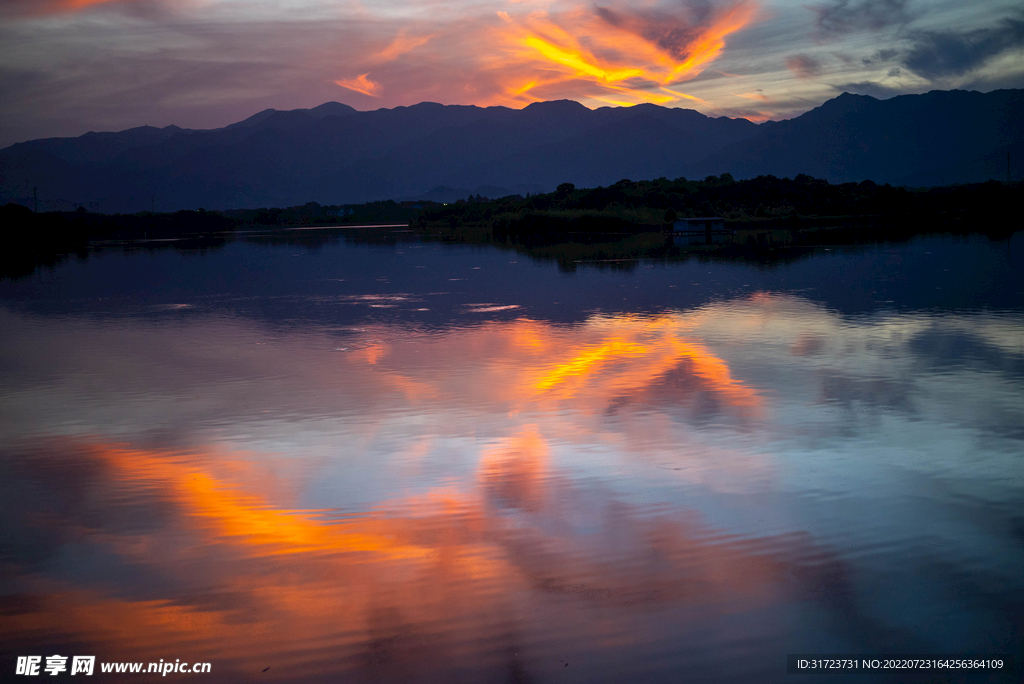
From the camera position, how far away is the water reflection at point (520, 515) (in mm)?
6523

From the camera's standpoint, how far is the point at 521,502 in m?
9.30

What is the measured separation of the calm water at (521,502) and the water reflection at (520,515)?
0.13 feet

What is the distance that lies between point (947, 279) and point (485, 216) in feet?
342

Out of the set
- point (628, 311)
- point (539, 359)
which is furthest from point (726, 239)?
point (539, 359)

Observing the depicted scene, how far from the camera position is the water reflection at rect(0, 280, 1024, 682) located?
6523mm

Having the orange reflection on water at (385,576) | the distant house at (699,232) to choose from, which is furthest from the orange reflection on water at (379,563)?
the distant house at (699,232)

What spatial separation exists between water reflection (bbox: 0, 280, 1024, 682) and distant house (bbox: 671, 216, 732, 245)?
52.9 metres

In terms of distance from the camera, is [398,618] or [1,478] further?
[1,478]

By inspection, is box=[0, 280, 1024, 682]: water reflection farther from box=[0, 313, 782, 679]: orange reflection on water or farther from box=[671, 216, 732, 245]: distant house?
box=[671, 216, 732, 245]: distant house

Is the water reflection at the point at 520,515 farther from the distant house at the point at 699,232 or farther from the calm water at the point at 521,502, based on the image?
the distant house at the point at 699,232

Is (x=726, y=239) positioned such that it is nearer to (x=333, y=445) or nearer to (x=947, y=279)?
(x=947, y=279)

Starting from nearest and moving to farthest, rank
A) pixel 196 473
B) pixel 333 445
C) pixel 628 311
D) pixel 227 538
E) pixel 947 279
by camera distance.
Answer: pixel 227 538 < pixel 196 473 < pixel 333 445 < pixel 628 311 < pixel 947 279

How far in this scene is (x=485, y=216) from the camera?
133 metres

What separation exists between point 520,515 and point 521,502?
411 millimetres
